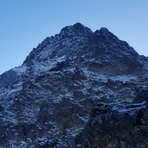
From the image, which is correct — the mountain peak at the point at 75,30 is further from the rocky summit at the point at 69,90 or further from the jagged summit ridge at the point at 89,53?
the rocky summit at the point at 69,90

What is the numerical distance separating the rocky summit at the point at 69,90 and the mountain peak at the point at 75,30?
5344mm

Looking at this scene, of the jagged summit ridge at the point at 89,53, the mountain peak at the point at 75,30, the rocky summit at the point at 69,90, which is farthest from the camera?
the mountain peak at the point at 75,30

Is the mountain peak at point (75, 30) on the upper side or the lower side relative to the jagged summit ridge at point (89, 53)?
upper

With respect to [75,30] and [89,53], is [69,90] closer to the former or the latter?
[89,53]

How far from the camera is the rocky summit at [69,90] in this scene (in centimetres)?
6788

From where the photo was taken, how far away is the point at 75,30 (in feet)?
421

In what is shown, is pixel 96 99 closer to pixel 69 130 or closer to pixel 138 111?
pixel 69 130

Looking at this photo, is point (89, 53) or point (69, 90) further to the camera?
point (89, 53)

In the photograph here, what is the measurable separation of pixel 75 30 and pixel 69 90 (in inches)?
2018

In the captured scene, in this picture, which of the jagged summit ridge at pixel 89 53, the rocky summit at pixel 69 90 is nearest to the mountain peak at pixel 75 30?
the jagged summit ridge at pixel 89 53

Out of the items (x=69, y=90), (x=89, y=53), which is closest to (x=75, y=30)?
(x=89, y=53)

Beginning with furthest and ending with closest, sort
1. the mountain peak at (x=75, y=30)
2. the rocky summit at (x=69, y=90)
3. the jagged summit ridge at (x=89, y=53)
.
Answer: the mountain peak at (x=75, y=30) → the jagged summit ridge at (x=89, y=53) → the rocky summit at (x=69, y=90)

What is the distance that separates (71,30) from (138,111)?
11167 cm

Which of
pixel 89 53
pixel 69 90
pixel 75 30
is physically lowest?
pixel 69 90
